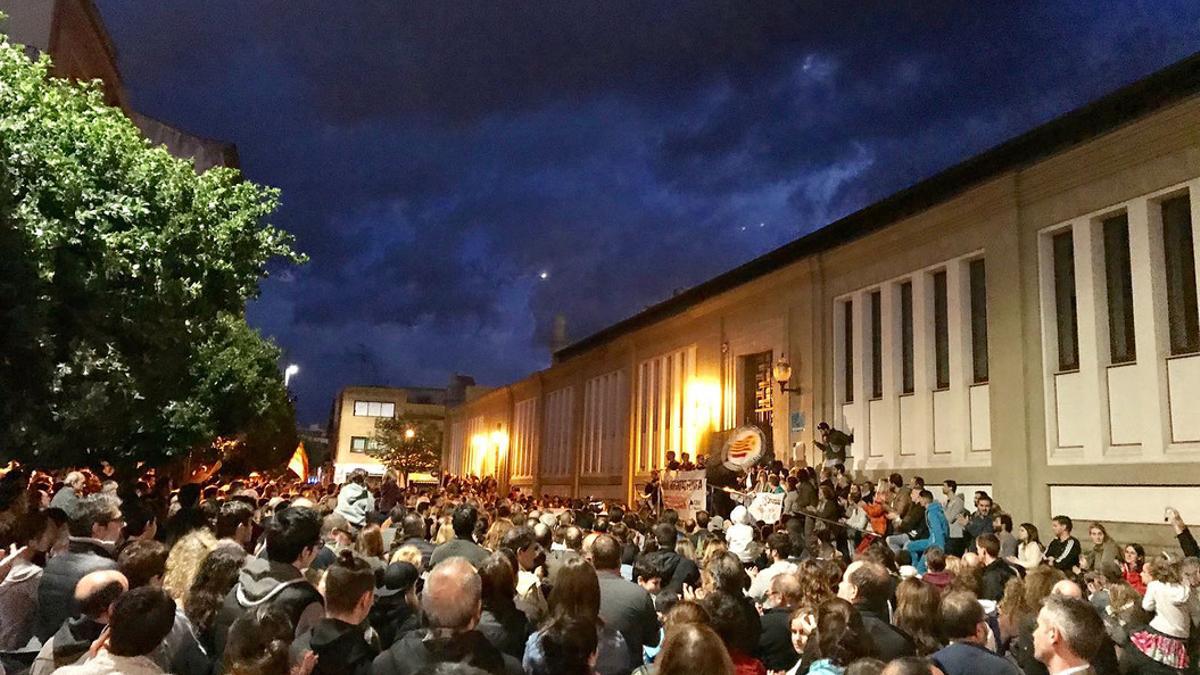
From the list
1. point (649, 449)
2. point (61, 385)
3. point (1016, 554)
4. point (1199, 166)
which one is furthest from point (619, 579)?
point (649, 449)

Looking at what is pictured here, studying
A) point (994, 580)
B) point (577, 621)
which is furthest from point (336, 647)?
point (994, 580)

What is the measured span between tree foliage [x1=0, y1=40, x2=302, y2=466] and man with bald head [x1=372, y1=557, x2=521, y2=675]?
8.48 metres

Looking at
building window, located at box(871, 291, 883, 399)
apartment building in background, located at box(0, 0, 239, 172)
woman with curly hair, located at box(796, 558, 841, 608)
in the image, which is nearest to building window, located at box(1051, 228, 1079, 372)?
building window, located at box(871, 291, 883, 399)

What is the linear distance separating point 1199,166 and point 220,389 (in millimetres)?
25733

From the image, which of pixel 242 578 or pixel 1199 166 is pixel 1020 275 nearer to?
pixel 1199 166

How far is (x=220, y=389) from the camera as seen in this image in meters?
28.1

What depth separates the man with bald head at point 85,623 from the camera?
439cm

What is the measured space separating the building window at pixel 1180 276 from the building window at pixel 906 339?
5.84 m

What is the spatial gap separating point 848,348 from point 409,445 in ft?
155

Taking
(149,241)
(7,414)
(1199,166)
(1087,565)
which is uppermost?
(1199,166)

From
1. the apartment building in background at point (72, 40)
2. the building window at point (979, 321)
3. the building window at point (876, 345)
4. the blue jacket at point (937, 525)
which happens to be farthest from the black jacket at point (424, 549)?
the apartment building in background at point (72, 40)

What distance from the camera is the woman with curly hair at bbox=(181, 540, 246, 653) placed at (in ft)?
16.6

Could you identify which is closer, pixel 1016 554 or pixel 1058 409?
pixel 1016 554

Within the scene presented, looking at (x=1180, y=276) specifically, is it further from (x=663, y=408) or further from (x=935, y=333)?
(x=663, y=408)
